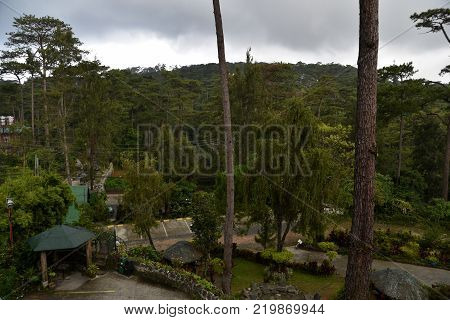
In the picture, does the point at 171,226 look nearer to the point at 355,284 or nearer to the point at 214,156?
the point at 214,156

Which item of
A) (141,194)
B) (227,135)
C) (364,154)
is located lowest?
(141,194)

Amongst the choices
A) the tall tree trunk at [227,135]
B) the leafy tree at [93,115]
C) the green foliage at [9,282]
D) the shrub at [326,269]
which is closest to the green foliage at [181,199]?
the leafy tree at [93,115]

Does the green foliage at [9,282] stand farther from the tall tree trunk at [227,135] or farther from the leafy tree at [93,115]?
the leafy tree at [93,115]

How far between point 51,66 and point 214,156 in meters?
13.9

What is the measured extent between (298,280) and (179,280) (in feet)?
20.1

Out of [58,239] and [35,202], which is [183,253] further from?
[35,202]

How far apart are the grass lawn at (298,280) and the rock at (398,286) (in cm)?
165

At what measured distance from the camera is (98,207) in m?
20.6

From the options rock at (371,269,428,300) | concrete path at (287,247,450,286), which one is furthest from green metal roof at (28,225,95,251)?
concrete path at (287,247,450,286)

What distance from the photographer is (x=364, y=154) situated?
5.39 m

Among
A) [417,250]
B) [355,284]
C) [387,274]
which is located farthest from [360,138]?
[417,250]

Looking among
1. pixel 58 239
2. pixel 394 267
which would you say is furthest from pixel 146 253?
pixel 394 267

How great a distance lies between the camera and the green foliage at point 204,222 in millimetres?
13172

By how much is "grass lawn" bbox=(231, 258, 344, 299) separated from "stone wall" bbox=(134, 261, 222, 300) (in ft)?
9.41
